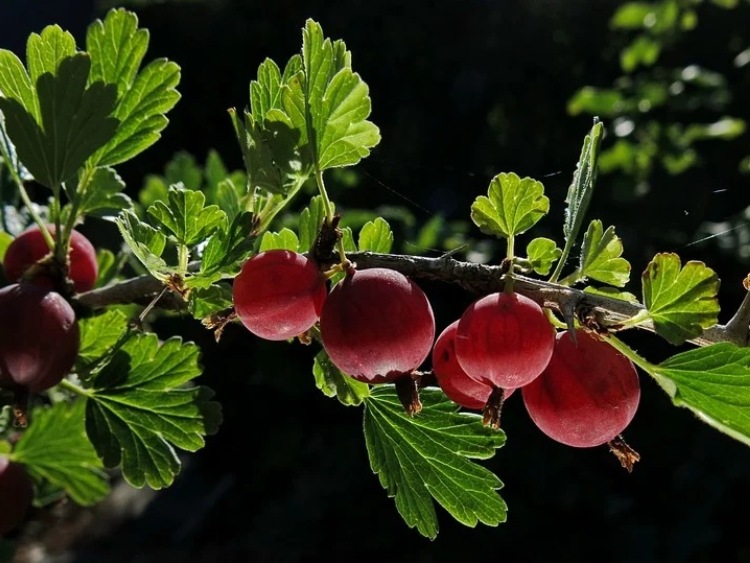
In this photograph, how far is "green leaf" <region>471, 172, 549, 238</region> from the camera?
0.65 metres

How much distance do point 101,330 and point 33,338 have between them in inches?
6.6

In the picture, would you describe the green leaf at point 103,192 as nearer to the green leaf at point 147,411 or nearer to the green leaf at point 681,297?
the green leaf at point 147,411

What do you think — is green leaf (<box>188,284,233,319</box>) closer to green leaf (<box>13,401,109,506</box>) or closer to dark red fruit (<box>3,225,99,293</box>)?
dark red fruit (<box>3,225,99,293</box>)

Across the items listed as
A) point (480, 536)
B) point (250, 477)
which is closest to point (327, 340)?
point (480, 536)

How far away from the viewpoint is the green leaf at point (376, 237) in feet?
2.52

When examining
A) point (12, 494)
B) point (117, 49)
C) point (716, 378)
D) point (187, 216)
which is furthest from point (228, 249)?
point (12, 494)

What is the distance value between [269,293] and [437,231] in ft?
4.43

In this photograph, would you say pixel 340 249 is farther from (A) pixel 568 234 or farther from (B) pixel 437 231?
(B) pixel 437 231

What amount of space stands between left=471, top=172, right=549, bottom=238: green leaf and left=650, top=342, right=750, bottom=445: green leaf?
0.52 ft

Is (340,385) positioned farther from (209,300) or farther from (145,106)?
(145,106)

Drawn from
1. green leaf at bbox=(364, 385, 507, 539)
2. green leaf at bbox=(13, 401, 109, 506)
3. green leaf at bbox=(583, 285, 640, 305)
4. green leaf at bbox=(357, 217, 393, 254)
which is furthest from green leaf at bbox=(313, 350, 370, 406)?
green leaf at bbox=(13, 401, 109, 506)

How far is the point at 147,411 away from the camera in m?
0.80

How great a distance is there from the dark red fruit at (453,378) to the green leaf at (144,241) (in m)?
0.23

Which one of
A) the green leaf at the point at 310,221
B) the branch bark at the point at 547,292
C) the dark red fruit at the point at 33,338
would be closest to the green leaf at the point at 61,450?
the dark red fruit at the point at 33,338
